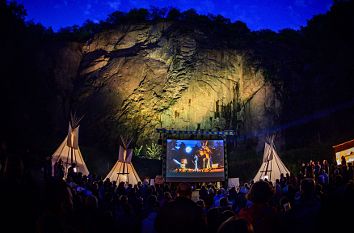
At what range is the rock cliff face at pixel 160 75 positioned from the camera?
29.2 metres

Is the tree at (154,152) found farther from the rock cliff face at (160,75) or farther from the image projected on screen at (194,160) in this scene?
the image projected on screen at (194,160)

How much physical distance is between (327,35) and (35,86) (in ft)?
84.3

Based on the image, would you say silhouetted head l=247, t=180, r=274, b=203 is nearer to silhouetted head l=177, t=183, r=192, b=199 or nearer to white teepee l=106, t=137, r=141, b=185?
silhouetted head l=177, t=183, r=192, b=199

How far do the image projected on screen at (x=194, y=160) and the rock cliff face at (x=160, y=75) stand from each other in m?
7.99

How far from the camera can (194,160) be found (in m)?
21.7

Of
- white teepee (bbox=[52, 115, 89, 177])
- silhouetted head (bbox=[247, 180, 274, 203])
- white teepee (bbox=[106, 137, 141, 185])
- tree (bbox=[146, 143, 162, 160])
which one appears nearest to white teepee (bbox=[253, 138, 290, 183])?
white teepee (bbox=[106, 137, 141, 185])

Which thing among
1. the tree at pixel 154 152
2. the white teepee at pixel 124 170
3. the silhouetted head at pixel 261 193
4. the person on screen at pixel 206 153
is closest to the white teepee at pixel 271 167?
the person on screen at pixel 206 153

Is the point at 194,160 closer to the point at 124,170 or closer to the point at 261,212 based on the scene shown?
the point at 124,170

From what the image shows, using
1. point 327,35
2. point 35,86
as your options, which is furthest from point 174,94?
point 327,35

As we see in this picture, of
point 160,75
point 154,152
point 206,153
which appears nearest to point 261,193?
point 206,153

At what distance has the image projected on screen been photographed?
21484mm

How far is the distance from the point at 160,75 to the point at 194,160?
436 inches

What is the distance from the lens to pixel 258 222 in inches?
124

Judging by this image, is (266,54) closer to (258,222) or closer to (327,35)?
(327,35)
